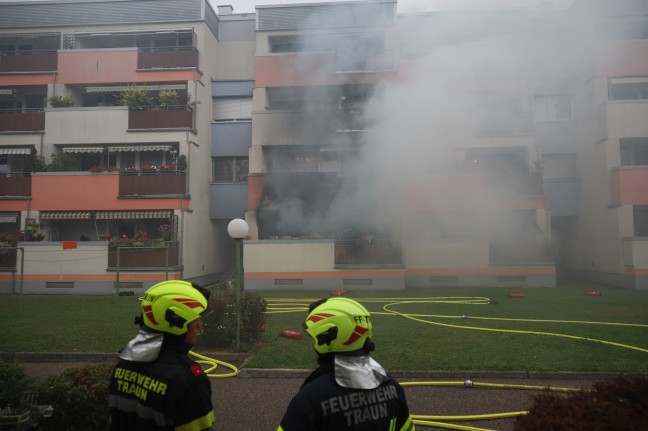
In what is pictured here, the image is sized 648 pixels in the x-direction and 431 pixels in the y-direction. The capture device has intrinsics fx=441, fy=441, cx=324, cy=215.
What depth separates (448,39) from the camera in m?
12.8

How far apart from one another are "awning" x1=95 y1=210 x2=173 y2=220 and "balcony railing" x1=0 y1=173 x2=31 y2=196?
333 centimetres

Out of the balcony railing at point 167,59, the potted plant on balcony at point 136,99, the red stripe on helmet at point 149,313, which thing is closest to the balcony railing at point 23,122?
the potted plant on balcony at point 136,99

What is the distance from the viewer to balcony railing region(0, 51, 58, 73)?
20781 mm

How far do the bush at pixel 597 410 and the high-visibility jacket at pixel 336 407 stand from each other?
104 centimetres

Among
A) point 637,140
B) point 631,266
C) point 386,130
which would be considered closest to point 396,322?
point 386,130

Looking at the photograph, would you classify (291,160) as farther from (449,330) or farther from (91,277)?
(449,330)

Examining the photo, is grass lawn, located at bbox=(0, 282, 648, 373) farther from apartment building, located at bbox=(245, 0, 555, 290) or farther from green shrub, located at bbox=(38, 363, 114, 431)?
green shrub, located at bbox=(38, 363, 114, 431)

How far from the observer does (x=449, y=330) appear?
9.56 metres

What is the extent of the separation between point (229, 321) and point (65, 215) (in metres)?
14.7

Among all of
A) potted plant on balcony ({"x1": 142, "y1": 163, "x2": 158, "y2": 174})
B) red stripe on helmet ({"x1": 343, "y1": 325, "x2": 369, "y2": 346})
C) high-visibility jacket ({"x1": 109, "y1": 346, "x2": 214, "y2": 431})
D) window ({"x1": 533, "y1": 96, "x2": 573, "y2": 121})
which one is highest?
window ({"x1": 533, "y1": 96, "x2": 573, "y2": 121})

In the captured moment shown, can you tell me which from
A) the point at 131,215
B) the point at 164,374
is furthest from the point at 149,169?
the point at 164,374

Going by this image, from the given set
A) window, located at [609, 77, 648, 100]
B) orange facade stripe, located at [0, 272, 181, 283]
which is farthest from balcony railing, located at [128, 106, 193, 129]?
window, located at [609, 77, 648, 100]

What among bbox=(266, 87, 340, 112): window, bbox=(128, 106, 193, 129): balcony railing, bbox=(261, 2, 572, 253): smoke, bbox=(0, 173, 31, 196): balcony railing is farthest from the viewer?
bbox=(128, 106, 193, 129): balcony railing

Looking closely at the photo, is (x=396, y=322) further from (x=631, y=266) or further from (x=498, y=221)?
(x=631, y=266)
